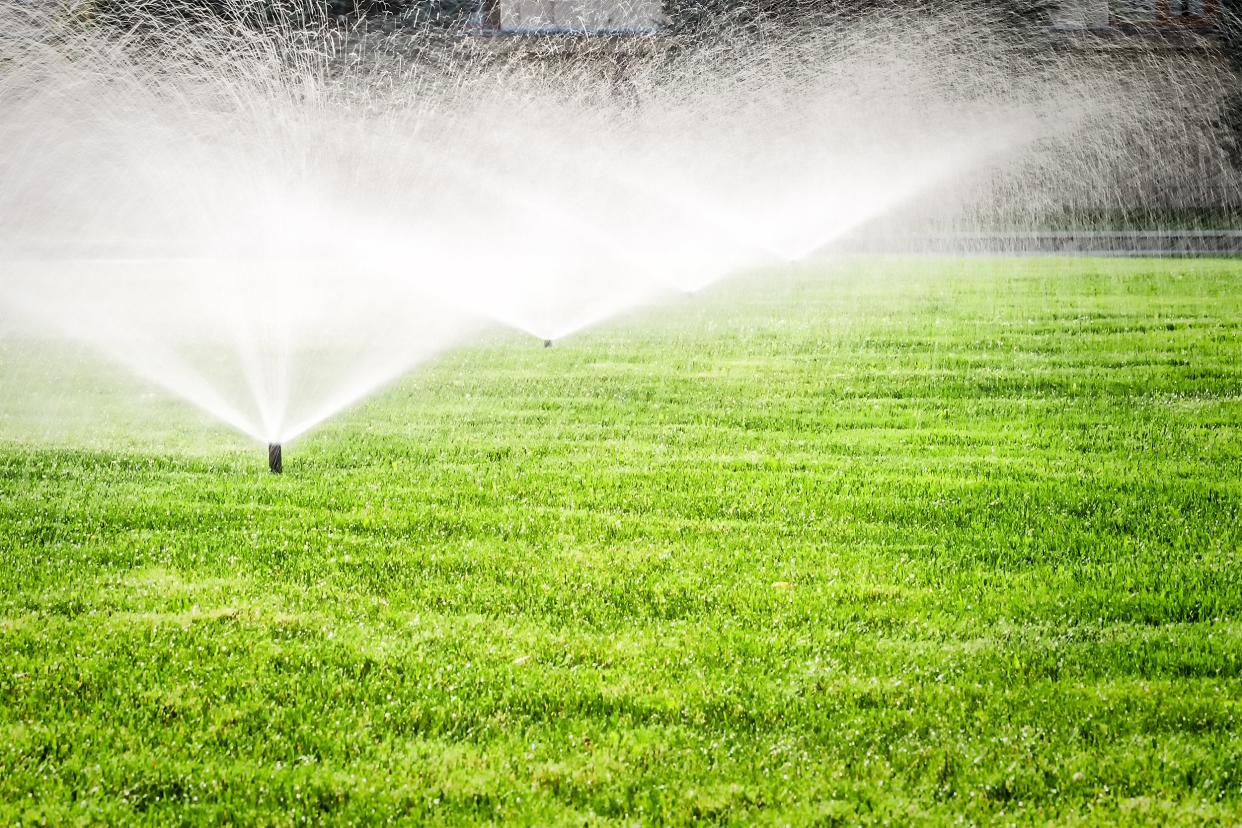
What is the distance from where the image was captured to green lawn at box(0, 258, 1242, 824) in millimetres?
3889

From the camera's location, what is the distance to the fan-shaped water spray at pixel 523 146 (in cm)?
2367

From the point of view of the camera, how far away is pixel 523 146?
2514 cm

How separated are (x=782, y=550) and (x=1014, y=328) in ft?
25.4

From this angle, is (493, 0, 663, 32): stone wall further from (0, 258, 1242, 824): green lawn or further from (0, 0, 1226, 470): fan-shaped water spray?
Result: (0, 258, 1242, 824): green lawn

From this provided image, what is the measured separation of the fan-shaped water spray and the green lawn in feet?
36.2

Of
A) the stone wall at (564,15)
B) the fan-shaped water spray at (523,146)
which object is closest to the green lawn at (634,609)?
the fan-shaped water spray at (523,146)

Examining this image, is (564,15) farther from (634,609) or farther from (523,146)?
(634,609)

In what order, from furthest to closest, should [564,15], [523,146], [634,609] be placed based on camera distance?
[564,15], [523,146], [634,609]

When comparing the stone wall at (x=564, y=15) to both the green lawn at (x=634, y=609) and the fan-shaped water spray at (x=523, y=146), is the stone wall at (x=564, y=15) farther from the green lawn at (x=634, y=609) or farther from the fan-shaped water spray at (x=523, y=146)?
the green lawn at (x=634, y=609)

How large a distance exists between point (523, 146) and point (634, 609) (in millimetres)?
20833

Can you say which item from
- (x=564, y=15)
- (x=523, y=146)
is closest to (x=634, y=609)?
(x=523, y=146)

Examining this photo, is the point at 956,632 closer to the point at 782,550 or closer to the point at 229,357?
the point at 782,550

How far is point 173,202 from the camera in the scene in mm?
33500

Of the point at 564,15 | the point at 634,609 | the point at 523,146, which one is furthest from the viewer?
the point at 564,15
